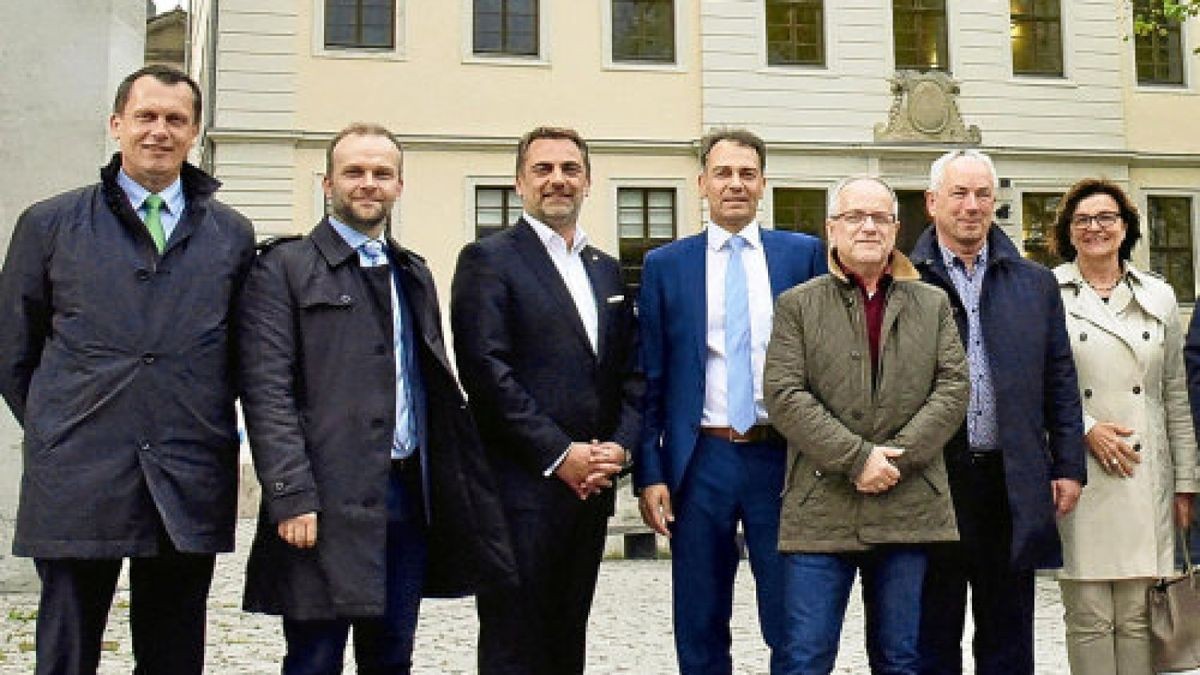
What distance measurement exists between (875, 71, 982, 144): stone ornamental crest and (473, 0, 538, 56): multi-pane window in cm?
632

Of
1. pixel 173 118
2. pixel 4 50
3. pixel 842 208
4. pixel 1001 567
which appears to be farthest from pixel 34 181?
pixel 1001 567

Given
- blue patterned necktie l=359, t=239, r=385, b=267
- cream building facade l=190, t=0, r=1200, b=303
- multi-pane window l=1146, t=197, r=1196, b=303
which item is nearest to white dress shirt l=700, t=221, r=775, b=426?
blue patterned necktie l=359, t=239, r=385, b=267

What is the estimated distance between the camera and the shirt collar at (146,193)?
3.94 m

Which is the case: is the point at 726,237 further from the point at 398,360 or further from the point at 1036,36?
the point at 1036,36

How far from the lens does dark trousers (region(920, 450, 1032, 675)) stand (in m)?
4.59

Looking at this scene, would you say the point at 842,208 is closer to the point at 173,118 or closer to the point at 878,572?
the point at 878,572

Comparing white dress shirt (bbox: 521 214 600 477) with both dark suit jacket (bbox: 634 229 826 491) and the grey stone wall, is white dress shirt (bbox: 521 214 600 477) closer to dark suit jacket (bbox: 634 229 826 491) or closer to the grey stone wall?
dark suit jacket (bbox: 634 229 826 491)

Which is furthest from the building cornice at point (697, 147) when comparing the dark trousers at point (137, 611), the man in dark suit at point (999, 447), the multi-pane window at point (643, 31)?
the dark trousers at point (137, 611)

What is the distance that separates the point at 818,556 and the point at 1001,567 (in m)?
0.85

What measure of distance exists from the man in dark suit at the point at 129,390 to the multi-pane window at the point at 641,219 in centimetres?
1845

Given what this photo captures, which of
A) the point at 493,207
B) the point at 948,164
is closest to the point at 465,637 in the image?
the point at 948,164

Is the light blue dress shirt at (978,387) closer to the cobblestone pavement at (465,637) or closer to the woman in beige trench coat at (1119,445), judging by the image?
the woman in beige trench coat at (1119,445)

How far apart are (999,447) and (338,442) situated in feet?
7.64

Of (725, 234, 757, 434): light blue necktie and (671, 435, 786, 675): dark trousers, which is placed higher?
(725, 234, 757, 434): light blue necktie
